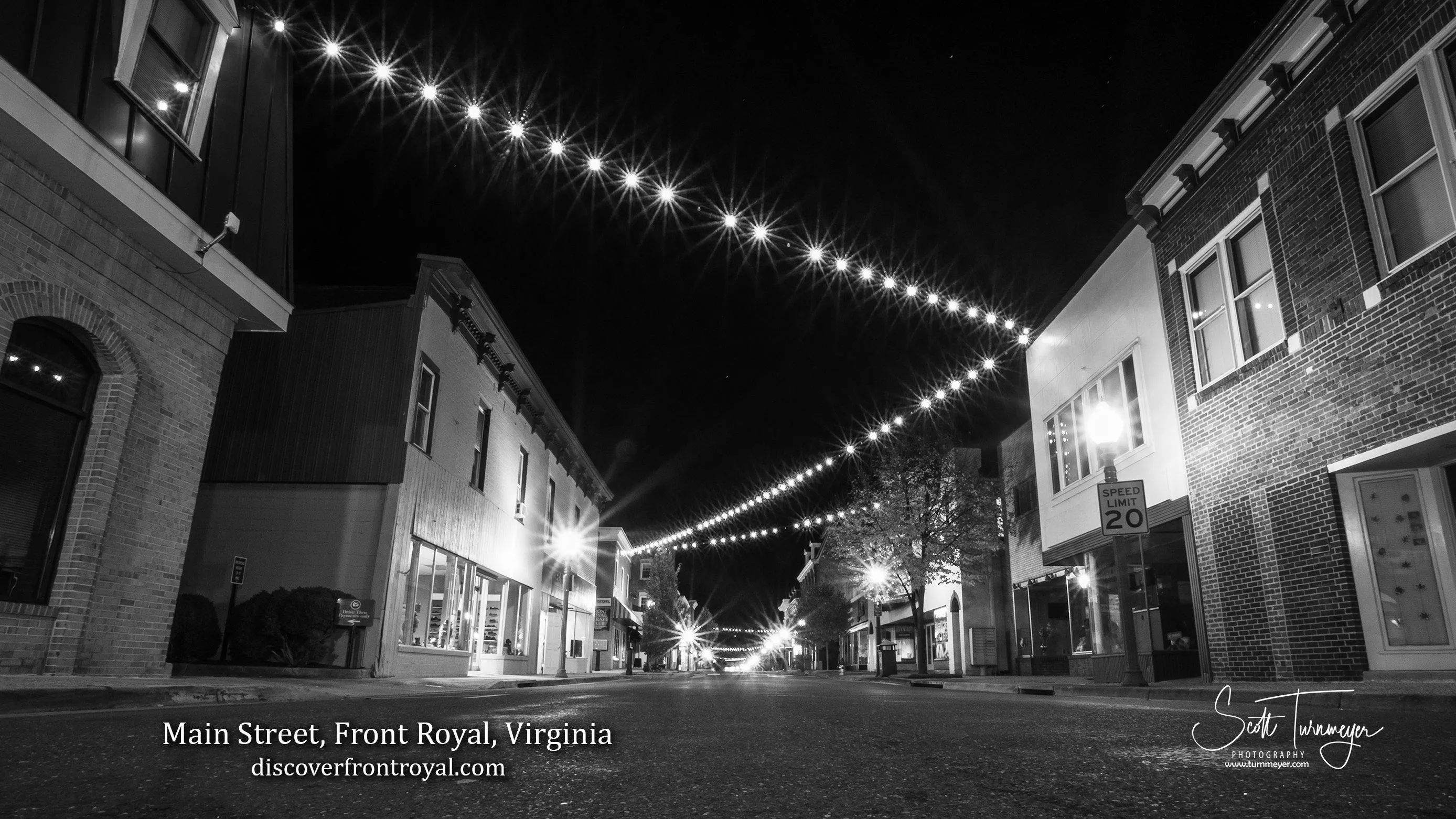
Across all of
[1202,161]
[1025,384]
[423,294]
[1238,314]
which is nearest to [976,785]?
[1238,314]

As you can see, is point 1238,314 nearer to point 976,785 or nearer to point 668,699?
point 668,699

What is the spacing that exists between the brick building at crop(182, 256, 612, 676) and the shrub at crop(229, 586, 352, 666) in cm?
116

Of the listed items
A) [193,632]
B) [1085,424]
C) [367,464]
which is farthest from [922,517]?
[193,632]

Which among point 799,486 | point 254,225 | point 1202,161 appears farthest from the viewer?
point 799,486

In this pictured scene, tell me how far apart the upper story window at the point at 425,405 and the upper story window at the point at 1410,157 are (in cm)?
1561

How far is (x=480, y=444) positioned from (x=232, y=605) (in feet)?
30.7

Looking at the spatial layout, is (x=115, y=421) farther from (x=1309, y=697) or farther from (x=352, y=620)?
(x=1309, y=697)

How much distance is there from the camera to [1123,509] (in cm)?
1189

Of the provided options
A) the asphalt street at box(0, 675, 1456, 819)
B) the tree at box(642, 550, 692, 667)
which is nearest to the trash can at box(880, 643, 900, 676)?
the asphalt street at box(0, 675, 1456, 819)

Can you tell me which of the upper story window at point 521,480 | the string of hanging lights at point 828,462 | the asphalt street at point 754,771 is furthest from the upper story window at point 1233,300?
the upper story window at point 521,480

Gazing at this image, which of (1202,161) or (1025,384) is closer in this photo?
(1202,161)

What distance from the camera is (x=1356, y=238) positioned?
9.64 m

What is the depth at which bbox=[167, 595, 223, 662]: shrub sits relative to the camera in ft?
44.2

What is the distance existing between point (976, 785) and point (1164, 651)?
13.6m
